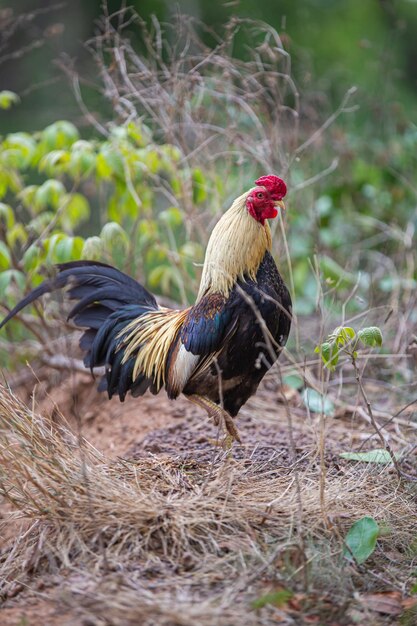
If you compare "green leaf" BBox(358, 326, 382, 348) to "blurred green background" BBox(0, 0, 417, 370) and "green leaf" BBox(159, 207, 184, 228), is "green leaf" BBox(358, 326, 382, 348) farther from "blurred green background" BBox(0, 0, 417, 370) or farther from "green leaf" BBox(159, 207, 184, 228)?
"green leaf" BBox(159, 207, 184, 228)

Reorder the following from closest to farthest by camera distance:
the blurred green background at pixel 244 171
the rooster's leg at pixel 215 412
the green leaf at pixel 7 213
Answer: the rooster's leg at pixel 215 412 → the green leaf at pixel 7 213 → the blurred green background at pixel 244 171

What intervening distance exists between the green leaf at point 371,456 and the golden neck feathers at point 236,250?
1.00 m

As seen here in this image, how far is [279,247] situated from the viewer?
17.9 feet

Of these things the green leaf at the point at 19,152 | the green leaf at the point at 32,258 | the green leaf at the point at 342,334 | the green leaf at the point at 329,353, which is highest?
the green leaf at the point at 19,152

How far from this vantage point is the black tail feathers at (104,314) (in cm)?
419

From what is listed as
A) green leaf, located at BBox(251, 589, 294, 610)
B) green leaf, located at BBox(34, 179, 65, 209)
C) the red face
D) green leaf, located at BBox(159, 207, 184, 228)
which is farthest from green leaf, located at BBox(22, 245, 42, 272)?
Result: green leaf, located at BBox(251, 589, 294, 610)

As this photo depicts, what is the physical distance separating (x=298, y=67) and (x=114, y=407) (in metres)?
5.18

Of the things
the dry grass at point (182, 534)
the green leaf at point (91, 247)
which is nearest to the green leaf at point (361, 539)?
the dry grass at point (182, 534)

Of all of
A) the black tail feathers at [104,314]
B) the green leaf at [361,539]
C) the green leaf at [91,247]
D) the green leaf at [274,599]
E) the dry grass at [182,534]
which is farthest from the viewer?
the green leaf at [91,247]

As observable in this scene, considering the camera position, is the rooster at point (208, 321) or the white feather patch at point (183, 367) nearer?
the rooster at point (208, 321)

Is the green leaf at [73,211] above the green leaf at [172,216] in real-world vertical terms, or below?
above

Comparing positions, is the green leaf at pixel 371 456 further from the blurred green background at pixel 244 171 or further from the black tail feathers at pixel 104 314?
the black tail feathers at pixel 104 314

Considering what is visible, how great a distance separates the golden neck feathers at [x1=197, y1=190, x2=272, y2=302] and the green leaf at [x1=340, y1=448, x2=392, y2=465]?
1.00 meters

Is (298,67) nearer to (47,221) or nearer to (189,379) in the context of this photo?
(47,221)
